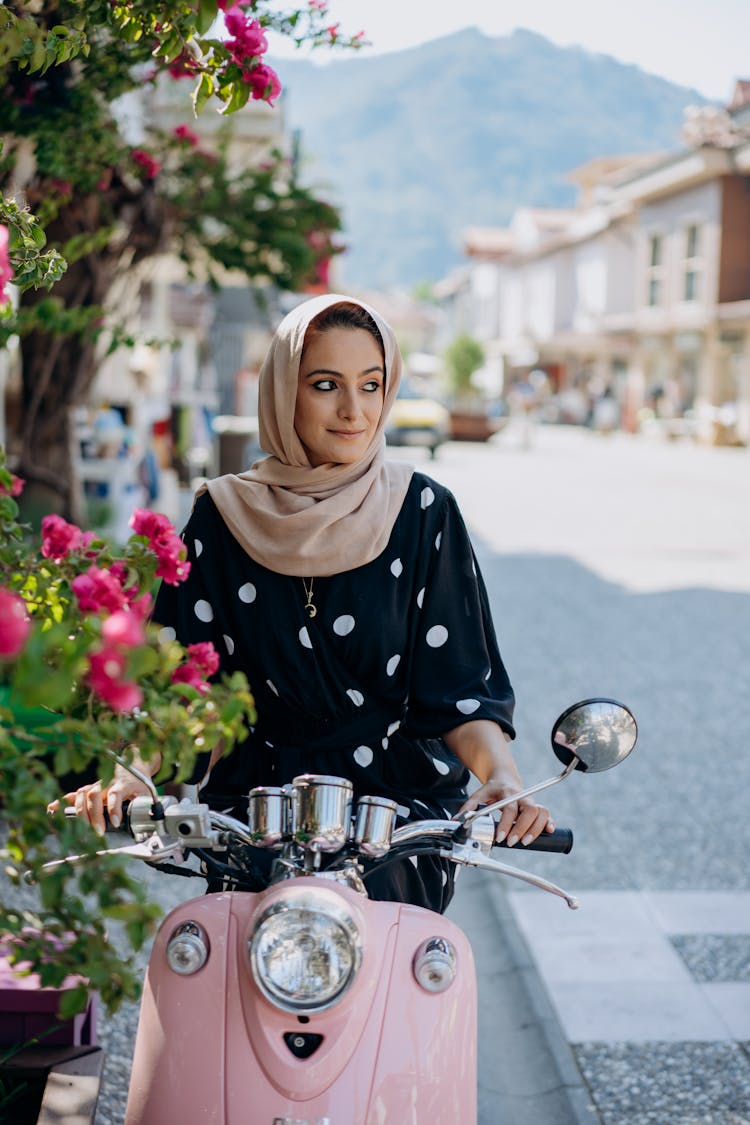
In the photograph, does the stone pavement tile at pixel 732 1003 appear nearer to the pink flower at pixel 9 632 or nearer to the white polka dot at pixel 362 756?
the white polka dot at pixel 362 756

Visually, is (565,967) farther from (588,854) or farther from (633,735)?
(633,735)

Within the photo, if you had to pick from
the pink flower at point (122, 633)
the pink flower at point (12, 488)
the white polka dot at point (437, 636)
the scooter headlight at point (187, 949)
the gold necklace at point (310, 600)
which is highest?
the pink flower at point (12, 488)

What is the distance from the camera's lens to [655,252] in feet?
122

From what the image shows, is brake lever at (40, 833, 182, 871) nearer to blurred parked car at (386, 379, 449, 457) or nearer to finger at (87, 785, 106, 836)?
finger at (87, 785, 106, 836)

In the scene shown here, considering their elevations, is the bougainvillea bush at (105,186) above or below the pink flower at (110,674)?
above

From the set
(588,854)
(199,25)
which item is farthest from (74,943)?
(588,854)

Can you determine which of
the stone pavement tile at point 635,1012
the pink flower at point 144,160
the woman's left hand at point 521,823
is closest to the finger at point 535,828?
the woman's left hand at point 521,823

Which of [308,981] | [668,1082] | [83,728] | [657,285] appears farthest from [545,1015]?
[657,285]

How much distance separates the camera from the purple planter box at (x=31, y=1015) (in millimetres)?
2389

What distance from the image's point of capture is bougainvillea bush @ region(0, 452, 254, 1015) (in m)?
1.11

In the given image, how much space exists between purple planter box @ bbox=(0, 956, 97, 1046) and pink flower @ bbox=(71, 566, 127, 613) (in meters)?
1.12

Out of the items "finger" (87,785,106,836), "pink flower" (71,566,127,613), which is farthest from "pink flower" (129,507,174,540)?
"finger" (87,785,106,836)

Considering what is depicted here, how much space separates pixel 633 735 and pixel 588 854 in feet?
10.9

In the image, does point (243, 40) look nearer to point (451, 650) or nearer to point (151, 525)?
point (151, 525)
